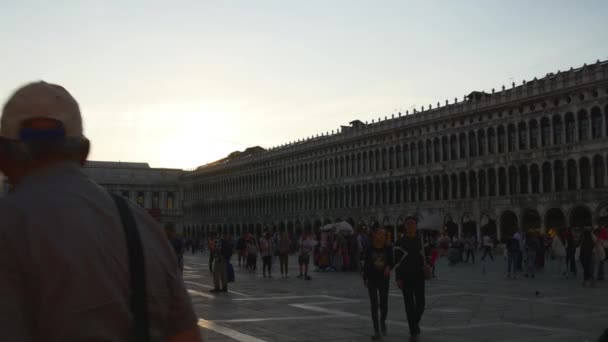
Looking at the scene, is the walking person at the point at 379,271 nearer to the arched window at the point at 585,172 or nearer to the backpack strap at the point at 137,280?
the backpack strap at the point at 137,280

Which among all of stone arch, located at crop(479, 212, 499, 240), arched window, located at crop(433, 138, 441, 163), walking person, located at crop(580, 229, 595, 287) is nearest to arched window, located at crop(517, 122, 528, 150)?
stone arch, located at crop(479, 212, 499, 240)

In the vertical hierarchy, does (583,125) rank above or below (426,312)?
above

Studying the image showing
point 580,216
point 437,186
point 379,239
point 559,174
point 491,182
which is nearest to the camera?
point 379,239

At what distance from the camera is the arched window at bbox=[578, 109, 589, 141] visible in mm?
49219

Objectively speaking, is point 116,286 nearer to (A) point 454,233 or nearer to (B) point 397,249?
(B) point 397,249

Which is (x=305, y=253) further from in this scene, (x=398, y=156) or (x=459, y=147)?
(x=398, y=156)

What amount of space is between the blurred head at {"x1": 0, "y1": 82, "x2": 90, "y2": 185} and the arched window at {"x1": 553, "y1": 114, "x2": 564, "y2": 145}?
53.2 meters

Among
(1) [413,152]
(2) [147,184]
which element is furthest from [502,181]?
(2) [147,184]

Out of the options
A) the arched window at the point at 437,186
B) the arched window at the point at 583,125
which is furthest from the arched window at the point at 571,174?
the arched window at the point at 437,186

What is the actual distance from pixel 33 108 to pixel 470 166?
193 feet

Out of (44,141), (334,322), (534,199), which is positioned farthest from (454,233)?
(44,141)

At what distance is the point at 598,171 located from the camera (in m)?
48.0

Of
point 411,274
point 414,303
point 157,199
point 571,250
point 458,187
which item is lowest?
Answer: point 414,303

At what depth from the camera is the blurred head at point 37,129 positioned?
1819 mm
